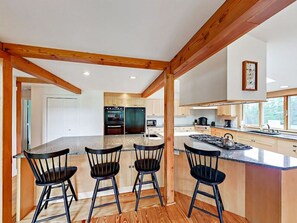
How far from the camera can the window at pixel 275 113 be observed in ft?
13.2

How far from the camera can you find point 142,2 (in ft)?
3.48

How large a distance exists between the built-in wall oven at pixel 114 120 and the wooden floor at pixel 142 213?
8.72 feet

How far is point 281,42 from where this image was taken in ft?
6.35

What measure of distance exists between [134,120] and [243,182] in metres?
3.68

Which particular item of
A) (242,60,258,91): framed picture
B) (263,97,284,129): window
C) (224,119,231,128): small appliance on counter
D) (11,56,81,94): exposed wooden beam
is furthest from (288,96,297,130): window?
(11,56,81,94): exposed wooden beam

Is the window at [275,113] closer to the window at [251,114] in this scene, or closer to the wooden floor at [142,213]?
the window at [251,114]

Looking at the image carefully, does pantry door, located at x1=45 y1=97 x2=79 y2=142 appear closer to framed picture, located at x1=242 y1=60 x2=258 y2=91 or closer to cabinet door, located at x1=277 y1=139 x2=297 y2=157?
framed picture, located at x1=242 y1=60 x2=258 y2=91

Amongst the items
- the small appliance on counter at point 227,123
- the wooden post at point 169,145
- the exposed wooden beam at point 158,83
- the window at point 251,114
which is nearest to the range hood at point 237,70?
the wooden post at point 169,145

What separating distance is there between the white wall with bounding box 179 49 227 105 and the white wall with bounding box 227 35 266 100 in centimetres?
7

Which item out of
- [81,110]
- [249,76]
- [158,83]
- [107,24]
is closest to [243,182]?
[249,76]

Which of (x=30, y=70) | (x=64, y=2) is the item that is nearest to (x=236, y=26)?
(x=64, y=2)

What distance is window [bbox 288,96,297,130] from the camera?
369cm

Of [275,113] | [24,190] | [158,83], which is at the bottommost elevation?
[24,190]

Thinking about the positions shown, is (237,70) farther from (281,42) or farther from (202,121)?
(202,121)
